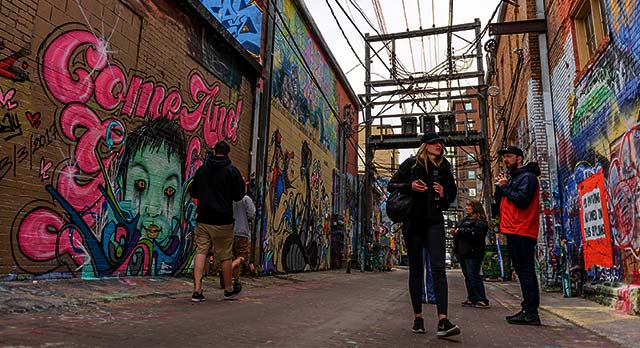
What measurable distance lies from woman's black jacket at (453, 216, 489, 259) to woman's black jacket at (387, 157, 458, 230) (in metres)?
2.95

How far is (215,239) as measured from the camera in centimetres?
531

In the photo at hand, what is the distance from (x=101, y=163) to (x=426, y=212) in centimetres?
435

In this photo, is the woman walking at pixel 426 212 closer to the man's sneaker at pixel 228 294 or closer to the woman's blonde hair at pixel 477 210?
the man's sneaker at pixel 228 294

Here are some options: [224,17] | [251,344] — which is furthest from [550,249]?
[224,17]

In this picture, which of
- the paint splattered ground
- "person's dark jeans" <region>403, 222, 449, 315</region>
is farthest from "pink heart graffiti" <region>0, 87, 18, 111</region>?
"person's dark jeans" <region>403, 222, 449, 315</region>

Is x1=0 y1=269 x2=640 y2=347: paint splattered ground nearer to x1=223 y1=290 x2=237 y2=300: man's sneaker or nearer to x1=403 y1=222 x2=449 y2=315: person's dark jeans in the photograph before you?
x1=223 y1=290 x2=237 y2=300: man's sneaker

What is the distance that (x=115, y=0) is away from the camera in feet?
20.1

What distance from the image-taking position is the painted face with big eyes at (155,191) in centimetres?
640

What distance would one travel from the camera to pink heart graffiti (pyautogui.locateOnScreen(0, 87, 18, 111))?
4418 mm

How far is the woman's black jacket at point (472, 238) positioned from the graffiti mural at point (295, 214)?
5339 millimetres

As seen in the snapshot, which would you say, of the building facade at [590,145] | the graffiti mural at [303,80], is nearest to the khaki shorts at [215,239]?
the building facade at [590,145]

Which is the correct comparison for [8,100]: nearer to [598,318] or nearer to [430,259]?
[430,259]

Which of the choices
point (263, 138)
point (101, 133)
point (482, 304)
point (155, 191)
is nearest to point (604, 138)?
point (482, 304)

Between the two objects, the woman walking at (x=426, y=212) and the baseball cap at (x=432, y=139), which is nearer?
the woman walking at (x=426, y=212)
